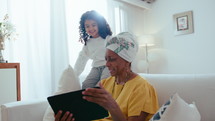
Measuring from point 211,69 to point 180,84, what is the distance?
2.38 m

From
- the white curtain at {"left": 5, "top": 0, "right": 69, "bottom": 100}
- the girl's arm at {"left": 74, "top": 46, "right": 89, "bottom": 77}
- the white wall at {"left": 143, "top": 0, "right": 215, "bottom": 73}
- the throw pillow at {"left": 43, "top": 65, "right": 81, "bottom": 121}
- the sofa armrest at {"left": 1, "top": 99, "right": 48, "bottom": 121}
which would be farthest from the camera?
the white wall at {"left": 143, "top": 0, "right": 215, "bottom": 73}

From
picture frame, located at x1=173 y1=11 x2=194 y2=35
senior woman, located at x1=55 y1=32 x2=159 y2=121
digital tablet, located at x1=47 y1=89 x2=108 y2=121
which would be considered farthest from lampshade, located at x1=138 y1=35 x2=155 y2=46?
digital tablet, located at x1=47 y1=89 x2=108 y2=121

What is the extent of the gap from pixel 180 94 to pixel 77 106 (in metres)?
A: 0.64

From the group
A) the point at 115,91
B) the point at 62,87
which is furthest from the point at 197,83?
the point at 62,87

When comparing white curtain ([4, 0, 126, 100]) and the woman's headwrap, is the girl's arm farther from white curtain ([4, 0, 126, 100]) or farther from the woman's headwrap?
the woman's headwrap

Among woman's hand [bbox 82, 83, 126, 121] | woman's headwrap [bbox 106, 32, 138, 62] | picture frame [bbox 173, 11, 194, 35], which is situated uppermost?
picture frame [bbox 173, 11, 194, 35]

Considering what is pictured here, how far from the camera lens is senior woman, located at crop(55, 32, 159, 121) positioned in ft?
3.24

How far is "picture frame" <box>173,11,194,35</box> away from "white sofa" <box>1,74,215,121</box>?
95.6 inches

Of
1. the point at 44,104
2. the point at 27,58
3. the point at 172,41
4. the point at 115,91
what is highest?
the point at 172,41

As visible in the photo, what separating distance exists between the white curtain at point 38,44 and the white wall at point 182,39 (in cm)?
193

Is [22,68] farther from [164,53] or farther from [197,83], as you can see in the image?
[164,53]

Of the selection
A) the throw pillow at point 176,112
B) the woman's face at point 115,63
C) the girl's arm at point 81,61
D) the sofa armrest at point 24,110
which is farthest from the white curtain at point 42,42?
the throw pillow at point 176,112

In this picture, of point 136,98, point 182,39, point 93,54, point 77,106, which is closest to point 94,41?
point 93,54

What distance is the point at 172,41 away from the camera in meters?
3.76
